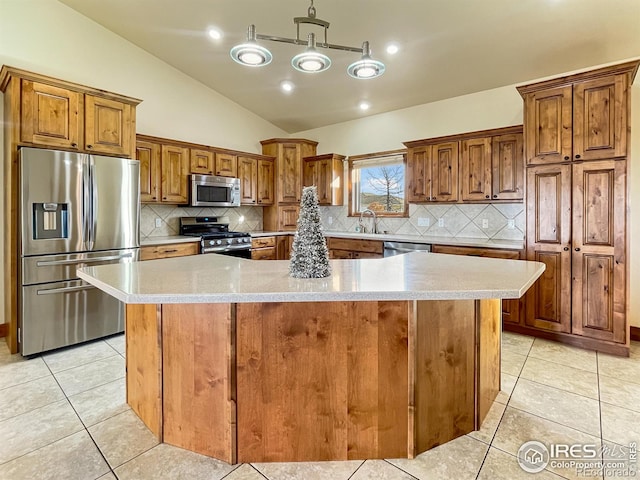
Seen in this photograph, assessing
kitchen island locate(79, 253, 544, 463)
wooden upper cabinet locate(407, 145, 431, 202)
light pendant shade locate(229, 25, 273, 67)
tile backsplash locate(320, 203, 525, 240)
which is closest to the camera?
kitchen island locate(79, 253, 544, 463)

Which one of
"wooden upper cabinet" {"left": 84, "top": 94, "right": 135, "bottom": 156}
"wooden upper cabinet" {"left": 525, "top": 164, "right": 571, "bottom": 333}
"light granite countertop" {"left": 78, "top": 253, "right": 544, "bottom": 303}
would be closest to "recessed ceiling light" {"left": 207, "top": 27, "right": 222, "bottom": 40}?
"wooden upper cabinet" {"left": 84, "top": 94, "right": 135, "bottom": 156}

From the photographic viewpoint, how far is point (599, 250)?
2947 millimetres

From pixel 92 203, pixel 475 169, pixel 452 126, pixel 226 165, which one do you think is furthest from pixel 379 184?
pixel 92 203

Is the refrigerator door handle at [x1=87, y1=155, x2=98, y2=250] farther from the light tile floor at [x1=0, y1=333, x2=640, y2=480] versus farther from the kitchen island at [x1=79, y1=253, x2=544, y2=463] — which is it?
the kitchen island at [x1=79, y1=253, x2=544, y2=463]

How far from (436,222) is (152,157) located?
3.76m

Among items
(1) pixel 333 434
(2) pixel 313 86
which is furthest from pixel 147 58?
(1) pixel 333 434

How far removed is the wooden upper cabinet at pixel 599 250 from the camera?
2857 millimetres

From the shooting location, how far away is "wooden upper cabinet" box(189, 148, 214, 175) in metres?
4.55

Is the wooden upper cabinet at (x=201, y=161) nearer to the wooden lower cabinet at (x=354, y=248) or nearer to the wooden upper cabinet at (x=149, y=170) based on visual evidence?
the wooden upper cabinet at (x=149, y=170)

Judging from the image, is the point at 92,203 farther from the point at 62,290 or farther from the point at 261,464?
the point at 261,464

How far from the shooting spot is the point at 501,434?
1.89 m

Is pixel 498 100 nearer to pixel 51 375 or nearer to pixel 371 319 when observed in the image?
pixel 371 319

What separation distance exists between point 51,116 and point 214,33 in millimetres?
1828

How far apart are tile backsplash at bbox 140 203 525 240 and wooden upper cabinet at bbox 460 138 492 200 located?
333mm
